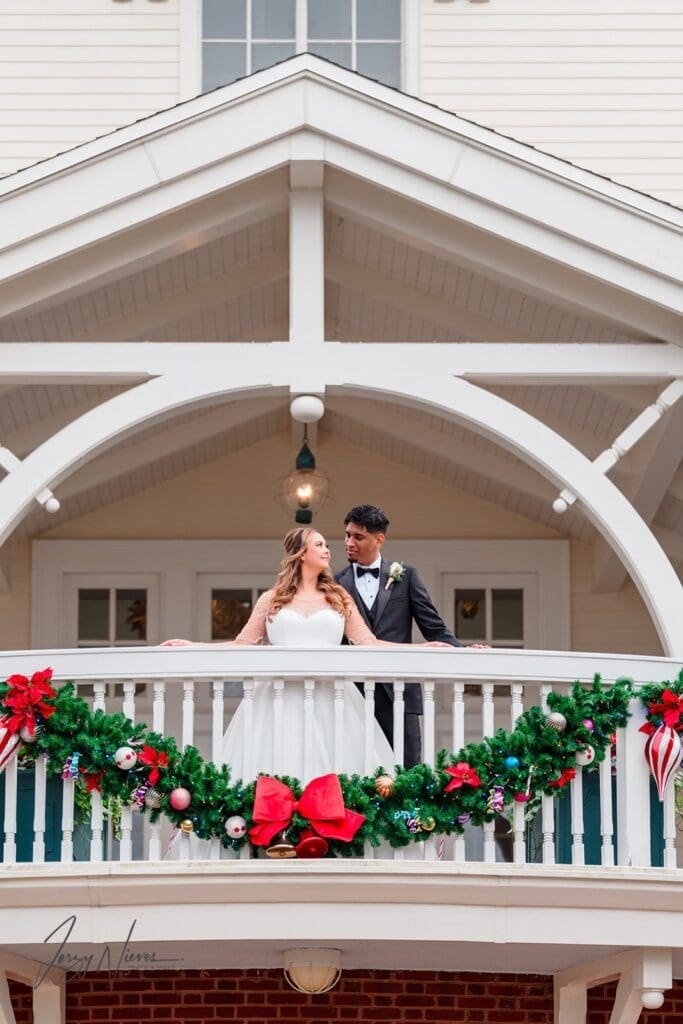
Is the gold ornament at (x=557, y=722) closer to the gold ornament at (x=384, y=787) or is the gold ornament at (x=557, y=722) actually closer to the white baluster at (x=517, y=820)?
the white baluster at (x=517, y=820)

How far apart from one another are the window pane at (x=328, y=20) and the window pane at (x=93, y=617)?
4.28m

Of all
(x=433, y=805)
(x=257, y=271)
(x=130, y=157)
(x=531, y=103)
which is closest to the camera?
(x=433, y=805)

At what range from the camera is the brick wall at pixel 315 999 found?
10055 millimetres

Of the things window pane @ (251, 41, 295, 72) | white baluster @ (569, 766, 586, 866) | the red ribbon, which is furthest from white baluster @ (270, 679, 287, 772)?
window pane @ (251, 41, 295, 72)

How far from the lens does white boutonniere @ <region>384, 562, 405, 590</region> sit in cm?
909

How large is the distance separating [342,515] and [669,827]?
457cm

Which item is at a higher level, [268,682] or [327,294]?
[327,294]

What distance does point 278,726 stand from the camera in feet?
27.1

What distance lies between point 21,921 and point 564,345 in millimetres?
4006

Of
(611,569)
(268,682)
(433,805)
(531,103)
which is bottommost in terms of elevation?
(433,805)

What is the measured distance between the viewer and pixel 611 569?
12109mm

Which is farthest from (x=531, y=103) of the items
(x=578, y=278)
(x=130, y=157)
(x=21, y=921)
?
(x=21, y=921)

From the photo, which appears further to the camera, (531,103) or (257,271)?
(531,103)

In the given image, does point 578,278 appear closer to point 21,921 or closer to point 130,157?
point 130,157
